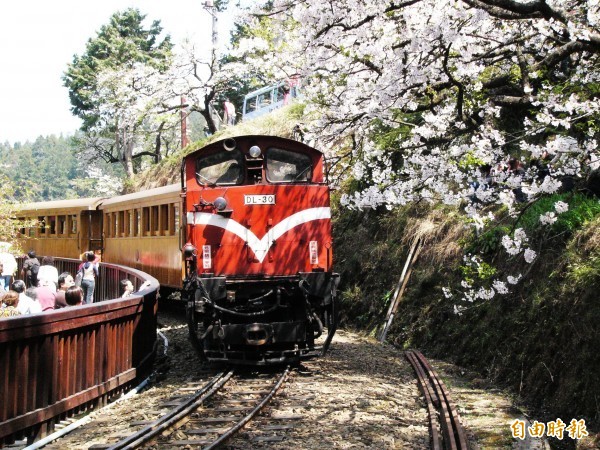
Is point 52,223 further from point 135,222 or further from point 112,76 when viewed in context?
point 112,76

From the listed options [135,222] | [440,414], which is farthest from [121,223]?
[440,414]

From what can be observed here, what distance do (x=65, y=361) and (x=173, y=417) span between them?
130 centimetres

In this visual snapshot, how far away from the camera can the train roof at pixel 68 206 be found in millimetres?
21531

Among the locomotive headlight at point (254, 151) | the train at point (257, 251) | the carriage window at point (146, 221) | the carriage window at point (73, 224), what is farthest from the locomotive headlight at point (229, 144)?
the carriage window at point (73, 224)

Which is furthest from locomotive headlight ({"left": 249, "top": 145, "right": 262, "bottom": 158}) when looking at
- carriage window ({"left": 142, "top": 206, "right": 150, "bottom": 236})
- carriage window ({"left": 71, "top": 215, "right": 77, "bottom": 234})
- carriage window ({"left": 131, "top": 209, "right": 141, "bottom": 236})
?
carriage window ({"left": 71, "top": 215, "right": 77, "bottom": 234})

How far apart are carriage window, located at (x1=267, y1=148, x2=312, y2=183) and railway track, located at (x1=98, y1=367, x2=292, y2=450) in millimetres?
3069

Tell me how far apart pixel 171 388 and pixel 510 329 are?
495 centimetres

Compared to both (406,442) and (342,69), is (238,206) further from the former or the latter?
(406,442)

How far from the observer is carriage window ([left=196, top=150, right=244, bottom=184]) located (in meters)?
10.9

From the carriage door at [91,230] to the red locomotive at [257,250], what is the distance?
37.8 ft

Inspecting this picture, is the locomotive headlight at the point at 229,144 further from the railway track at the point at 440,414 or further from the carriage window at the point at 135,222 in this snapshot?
the carriage window at the point at 135,222

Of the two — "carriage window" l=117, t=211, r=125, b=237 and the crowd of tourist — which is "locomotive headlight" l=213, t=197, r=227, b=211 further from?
"carriage window" l=117, t=211, r=125, b=237

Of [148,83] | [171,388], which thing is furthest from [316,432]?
[148,83]

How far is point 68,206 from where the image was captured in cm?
2289
